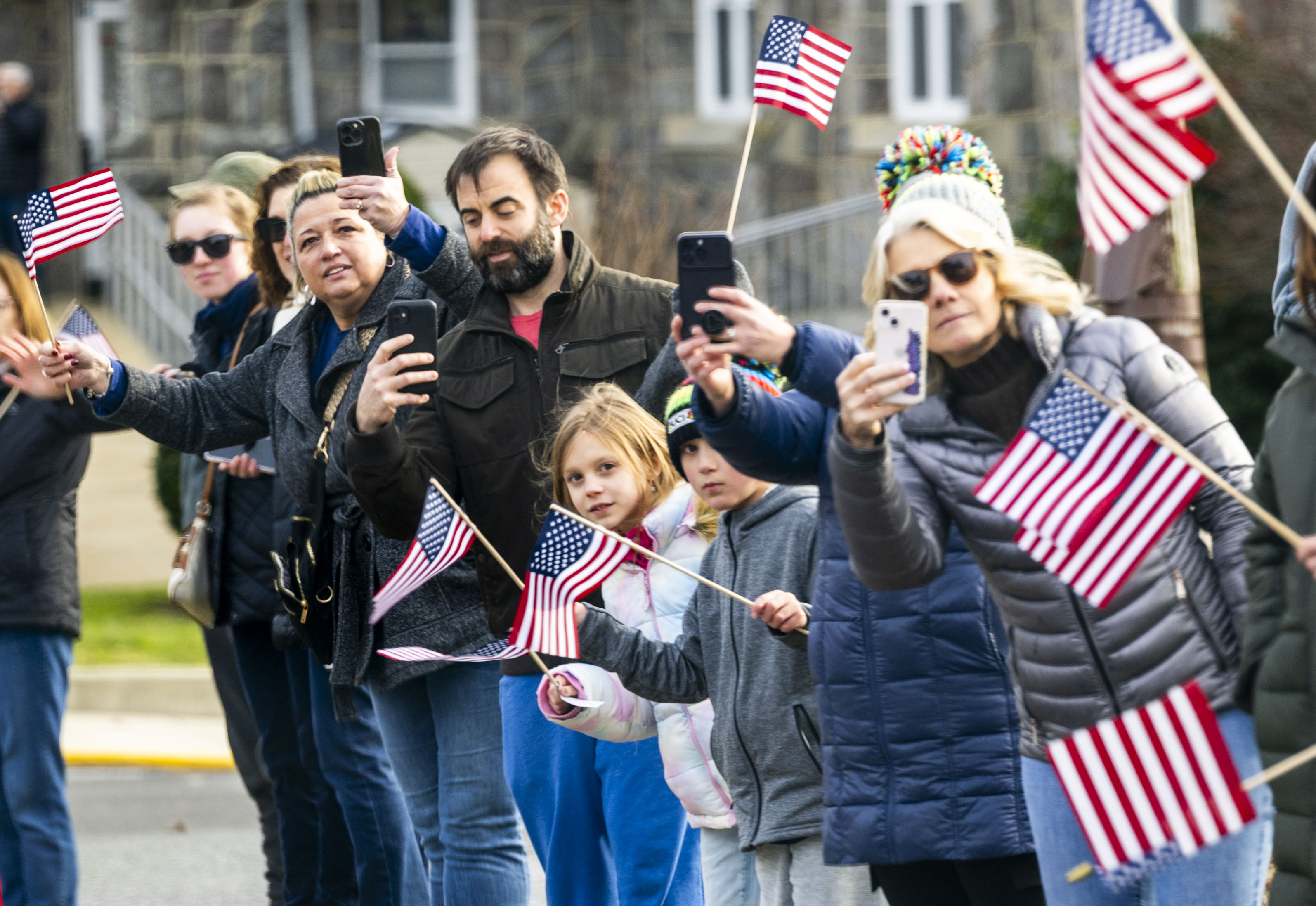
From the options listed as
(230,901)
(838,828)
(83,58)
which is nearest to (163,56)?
(83,58)

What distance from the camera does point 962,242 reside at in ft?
10.0

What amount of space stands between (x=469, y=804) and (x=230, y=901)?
2448 millimetres

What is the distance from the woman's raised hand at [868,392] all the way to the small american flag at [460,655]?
1.62 meters

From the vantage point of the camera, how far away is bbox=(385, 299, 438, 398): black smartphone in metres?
4.02

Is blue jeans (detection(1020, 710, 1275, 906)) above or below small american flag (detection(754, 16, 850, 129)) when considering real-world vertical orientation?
below

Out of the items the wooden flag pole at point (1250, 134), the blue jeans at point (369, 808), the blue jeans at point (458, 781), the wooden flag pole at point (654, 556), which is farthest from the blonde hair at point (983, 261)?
the blue jeans at point (369, 808)

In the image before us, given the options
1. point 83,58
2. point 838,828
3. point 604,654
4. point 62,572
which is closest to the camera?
point 838,828

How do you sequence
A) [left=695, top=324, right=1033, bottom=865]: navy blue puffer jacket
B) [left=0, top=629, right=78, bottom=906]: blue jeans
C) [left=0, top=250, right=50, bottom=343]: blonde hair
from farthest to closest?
[left=0, top=250, right=50, bottom=343]: blonde hair < [left=0, top=629, right=78, bottom=906]: blue jeans < [left=695, top=324, right=1033, bottom=865]: navy blue puffer jacket

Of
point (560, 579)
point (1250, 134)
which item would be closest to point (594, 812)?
point (560, 579)

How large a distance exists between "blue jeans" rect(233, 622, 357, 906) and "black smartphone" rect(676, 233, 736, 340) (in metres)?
2.41

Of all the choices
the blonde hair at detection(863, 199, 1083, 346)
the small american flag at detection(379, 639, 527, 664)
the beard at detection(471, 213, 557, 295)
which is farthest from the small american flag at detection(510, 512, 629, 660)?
the blonde hair at detection(863, 199, 1083, 346)

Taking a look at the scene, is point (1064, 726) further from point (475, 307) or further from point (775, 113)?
point (775, 113)

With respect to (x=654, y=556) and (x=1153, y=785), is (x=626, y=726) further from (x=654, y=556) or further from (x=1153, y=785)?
(x=1153, y=785)

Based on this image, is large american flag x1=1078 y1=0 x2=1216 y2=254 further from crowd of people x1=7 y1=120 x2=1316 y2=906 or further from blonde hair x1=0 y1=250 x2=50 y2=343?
blonde hair x1=0 y1=250 x2=50 y2=343
